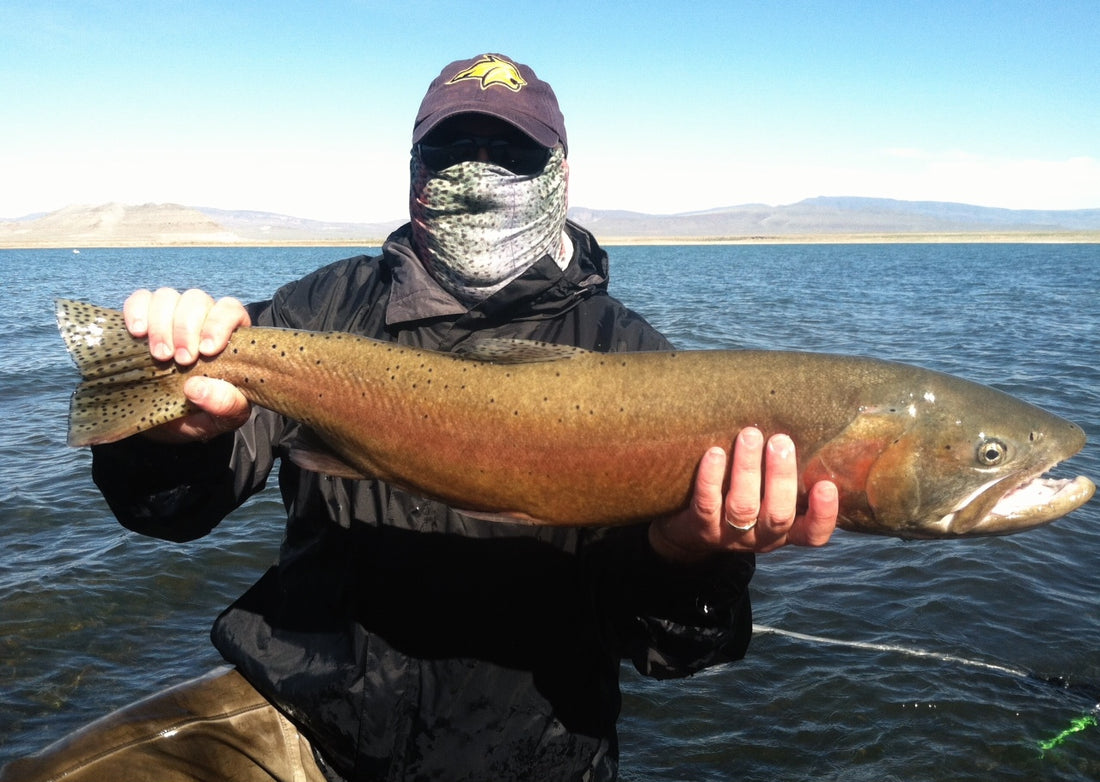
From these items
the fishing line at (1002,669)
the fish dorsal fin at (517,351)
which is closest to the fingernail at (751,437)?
the fish dorsal fin at (517,351)

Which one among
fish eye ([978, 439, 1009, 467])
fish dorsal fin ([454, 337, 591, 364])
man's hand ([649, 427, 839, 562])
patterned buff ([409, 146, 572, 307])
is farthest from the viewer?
patterned buff ([409, 146, 572, 307])

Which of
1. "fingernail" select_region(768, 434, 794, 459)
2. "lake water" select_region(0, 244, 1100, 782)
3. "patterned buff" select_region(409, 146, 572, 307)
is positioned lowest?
"lake water" select_region(0, 244, 1100, 782)

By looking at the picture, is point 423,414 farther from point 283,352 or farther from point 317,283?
point 317,283

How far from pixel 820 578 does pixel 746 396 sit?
5.84m

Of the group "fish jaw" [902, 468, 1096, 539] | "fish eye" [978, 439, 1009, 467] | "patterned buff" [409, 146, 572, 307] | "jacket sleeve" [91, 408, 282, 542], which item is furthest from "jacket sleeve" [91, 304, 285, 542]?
"fish eye" [978, 439, 1009, 467]

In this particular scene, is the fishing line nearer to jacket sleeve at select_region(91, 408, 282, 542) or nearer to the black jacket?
the black jacket

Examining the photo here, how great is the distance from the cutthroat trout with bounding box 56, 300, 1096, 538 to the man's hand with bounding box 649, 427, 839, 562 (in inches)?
4.3

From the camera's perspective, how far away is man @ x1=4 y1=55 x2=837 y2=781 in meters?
2.47

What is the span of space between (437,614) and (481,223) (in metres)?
1.43

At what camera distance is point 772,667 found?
6180mm

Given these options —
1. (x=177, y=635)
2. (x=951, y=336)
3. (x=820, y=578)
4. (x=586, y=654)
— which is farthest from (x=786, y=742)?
(x=951, y=336)

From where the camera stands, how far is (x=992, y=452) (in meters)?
2.51

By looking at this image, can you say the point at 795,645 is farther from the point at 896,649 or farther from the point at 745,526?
the point at 745,526

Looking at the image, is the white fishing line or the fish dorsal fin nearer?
the fish dorsal fin
